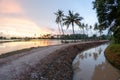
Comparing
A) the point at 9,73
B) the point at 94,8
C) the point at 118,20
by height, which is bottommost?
the point at 9,73

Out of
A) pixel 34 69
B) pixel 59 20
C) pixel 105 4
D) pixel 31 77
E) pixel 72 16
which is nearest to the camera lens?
pixel 31 77

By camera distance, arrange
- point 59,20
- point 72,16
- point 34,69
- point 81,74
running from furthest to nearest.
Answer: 1. point 59,20
2. point 72,16
3. point 81,74
4. point 34,69

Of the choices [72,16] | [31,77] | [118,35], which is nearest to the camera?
[31,77]

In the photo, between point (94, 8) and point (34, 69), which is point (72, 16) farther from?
point (34, 69)

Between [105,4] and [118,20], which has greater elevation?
[105,4]

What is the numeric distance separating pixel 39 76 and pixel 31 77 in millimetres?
1022

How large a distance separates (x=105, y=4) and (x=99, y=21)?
2612 millimetres

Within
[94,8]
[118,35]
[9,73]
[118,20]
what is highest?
[94,8]

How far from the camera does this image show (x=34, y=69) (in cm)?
2025

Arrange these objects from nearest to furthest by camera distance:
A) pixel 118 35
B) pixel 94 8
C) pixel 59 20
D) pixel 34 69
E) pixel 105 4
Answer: pixel 34 69 < pixel 118 35 < pixel 105 4 < pixel 94 8 < pixel 59 20

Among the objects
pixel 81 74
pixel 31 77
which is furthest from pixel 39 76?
pixel 81 74

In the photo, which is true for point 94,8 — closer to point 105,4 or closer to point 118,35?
point 105,4

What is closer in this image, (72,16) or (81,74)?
(81,74)

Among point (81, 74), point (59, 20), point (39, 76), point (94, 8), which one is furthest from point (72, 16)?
point (39, 76)
